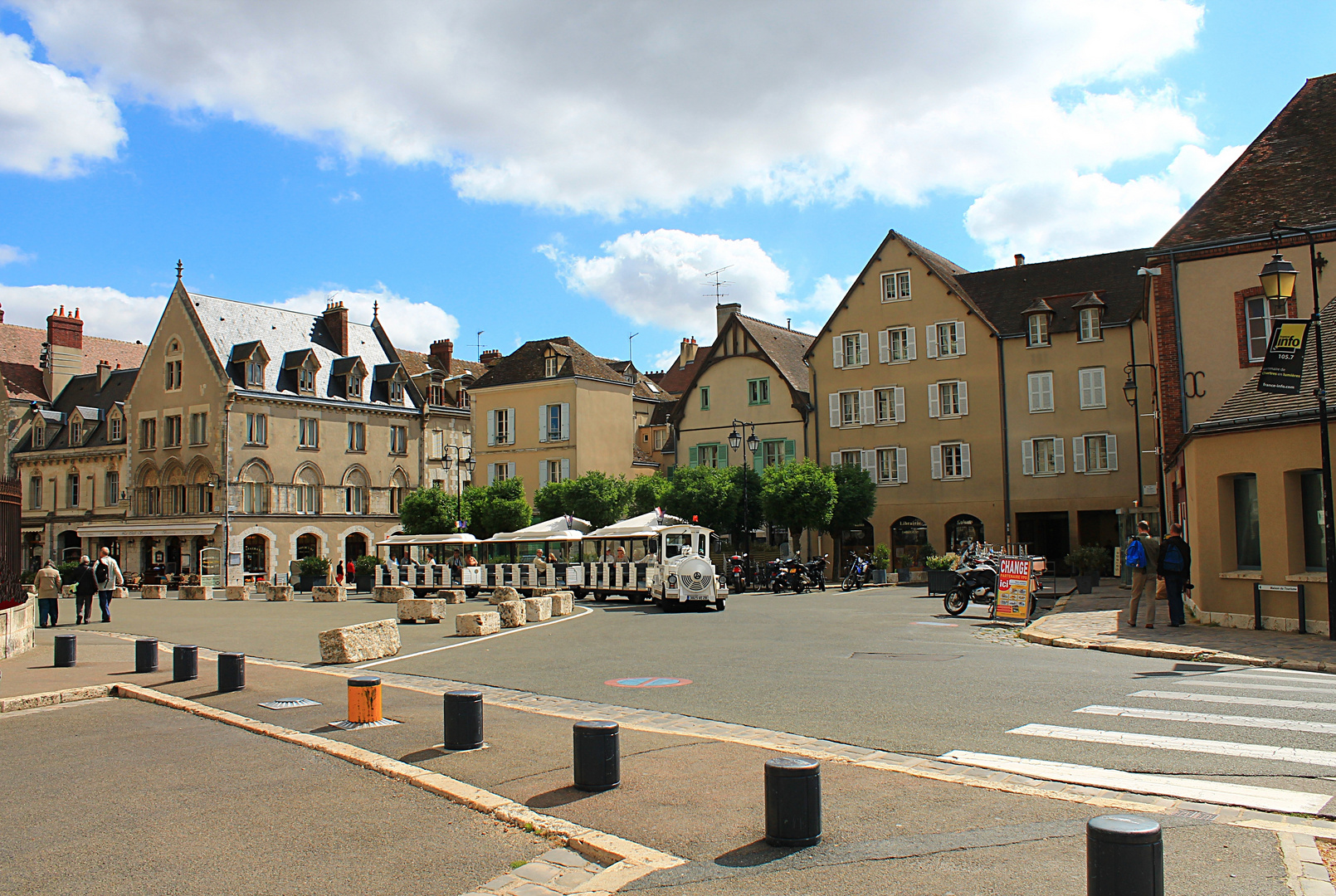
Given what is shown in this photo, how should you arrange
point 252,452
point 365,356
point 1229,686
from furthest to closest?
point 365,356
point 252,452
point 1229,686

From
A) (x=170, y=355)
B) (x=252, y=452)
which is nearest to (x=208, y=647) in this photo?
(x=252, y=452)

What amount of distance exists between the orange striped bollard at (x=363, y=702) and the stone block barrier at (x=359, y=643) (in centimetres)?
559

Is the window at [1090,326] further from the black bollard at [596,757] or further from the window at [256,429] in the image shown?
the window at [256,429]

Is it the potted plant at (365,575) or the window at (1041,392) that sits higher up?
the window at (1041,392)

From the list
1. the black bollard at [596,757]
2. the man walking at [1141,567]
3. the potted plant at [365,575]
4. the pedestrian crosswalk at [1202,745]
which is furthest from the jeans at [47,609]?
the man walking at [1141,567]

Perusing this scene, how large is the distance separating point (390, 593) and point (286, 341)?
27.3m

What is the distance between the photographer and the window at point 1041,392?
39.4 meters

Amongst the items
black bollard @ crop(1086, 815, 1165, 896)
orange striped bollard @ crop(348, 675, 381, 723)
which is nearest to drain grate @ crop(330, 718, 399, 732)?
orange striped bollard @ crop(348, 675, 381, 723)

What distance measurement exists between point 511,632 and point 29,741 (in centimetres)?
1044

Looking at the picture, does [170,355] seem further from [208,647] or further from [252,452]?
[208,647]

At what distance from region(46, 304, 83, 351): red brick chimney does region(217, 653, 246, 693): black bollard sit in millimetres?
59325

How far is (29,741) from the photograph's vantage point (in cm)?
938

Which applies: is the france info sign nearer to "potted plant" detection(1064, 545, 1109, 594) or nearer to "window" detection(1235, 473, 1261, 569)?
"window" detection(1235, 473, 1261, 569)

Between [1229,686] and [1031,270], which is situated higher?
[1031,270]
